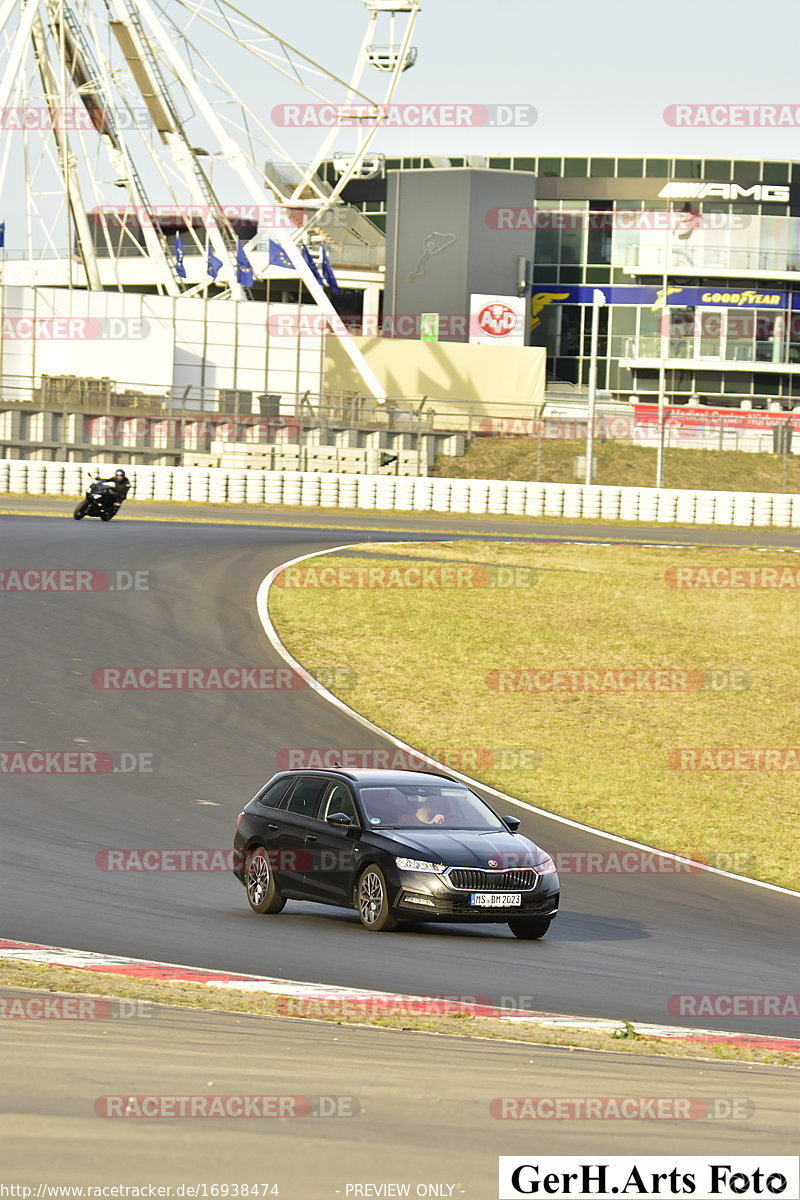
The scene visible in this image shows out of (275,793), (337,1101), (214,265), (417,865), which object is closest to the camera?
(337,1101)

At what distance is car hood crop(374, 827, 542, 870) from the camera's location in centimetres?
1190

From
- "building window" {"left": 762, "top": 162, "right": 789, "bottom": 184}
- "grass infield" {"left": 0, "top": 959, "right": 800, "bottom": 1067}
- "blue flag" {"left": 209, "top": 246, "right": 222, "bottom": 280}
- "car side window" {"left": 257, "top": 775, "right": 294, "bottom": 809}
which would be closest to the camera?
"grass infield" {"left": 0, "top": 959, "right": 800, "bottom": 1067}

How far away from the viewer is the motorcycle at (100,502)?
121ft

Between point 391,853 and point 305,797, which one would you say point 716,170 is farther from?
point 391,853

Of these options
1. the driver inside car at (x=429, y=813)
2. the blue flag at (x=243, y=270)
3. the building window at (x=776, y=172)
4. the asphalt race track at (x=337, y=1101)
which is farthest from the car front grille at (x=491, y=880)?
the building window at (x=776, y=172)

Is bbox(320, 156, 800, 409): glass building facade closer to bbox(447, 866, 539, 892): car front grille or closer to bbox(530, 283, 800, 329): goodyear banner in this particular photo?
bbox(530, 283, 800, 329): goodyear banner

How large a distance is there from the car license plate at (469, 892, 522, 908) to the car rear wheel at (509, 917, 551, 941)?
0.94 feet

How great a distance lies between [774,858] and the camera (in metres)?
17.2

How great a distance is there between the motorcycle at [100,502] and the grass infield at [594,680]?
678 centimetres

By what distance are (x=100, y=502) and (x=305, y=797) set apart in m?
25.2

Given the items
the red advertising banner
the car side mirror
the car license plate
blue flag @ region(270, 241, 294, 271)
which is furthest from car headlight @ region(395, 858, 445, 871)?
blue flag @ region(270, 241, 294, 271)

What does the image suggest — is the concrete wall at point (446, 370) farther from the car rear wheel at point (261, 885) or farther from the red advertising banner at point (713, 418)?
the car rear wheel at point (261, 885)

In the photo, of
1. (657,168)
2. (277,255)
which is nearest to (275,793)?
(277,255)

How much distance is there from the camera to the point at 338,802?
12828 mm
